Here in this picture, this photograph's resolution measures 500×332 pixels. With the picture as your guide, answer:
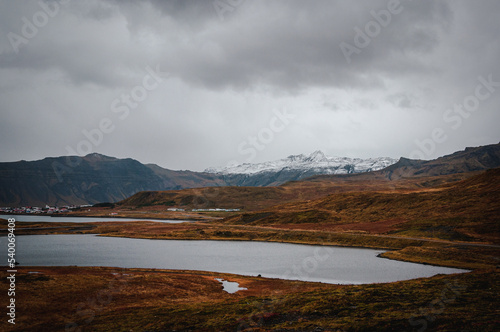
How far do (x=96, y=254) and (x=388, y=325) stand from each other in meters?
89.6

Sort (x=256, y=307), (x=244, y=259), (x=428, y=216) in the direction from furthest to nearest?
(x=428, y=216)
(x=244, y=259)
(x=256, y=307)

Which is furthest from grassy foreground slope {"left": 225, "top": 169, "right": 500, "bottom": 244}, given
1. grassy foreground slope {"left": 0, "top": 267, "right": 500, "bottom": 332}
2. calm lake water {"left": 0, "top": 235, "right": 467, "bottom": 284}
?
grassy foreground slope {"left": 0, "top": 267, "right": 500, "bottom": 332}

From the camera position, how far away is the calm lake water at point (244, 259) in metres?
73.8

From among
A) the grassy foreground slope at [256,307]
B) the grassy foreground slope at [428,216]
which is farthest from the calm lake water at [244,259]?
the grassy foreground slope at [428,216]

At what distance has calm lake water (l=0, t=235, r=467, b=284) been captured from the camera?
73.8 meters

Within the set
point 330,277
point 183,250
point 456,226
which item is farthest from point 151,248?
point 456,226

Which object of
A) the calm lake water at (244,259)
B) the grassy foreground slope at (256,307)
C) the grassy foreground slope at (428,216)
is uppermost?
the grassy foreground slope at (428,216)

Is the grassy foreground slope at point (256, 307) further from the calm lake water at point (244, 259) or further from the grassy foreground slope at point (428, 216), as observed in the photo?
the grassy foreground slope at point (428, 216)

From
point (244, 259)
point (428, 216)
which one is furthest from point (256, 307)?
point (428, 216)

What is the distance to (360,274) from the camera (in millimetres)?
72688

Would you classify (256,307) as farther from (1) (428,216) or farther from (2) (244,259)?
(1) (428,216)

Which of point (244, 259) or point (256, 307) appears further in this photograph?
point (244, 259)

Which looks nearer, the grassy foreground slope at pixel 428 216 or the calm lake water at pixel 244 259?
the calm lake water at pixel 244 259

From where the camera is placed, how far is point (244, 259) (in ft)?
311
